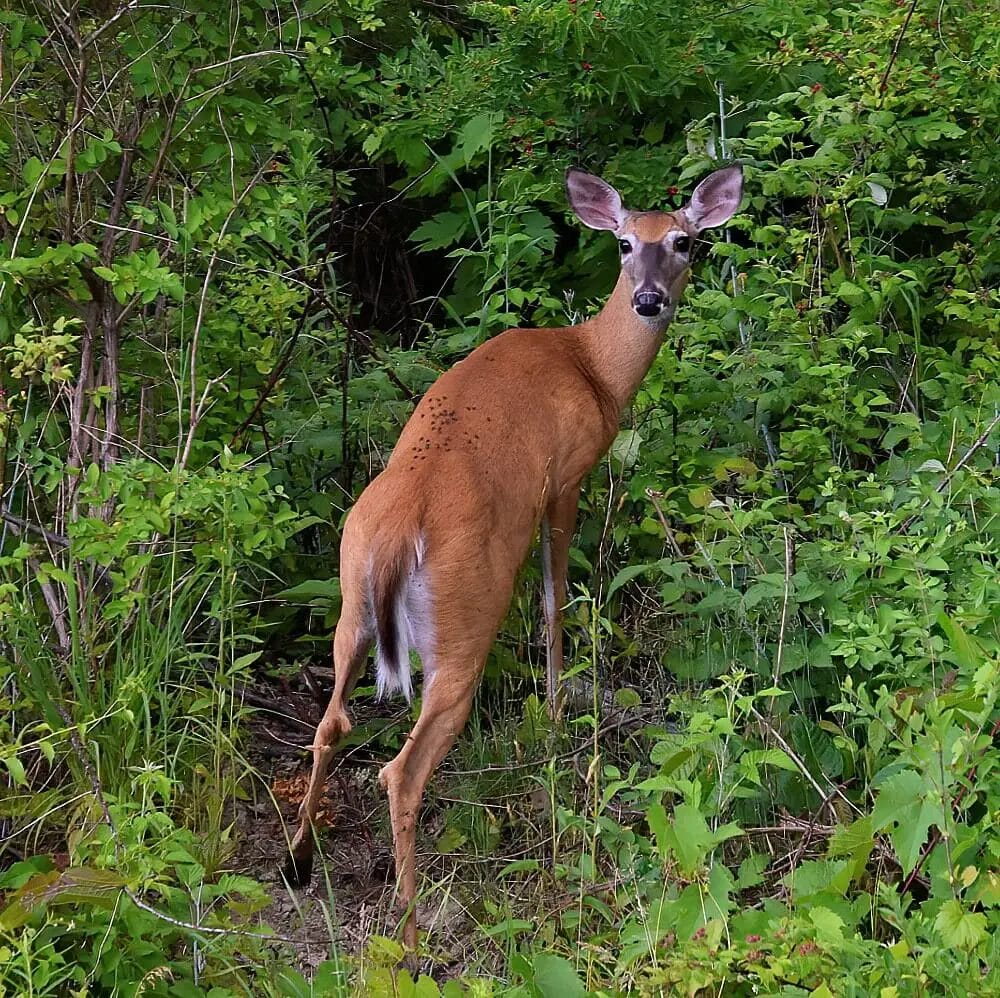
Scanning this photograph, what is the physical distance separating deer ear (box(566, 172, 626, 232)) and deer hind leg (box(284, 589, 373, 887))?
204 cm

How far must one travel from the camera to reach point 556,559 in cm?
444

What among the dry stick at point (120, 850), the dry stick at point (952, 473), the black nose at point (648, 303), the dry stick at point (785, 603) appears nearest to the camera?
the dry stick at point (120, 850)

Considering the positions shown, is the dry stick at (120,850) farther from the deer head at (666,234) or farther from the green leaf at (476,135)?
A: the green leaf at (476,135)

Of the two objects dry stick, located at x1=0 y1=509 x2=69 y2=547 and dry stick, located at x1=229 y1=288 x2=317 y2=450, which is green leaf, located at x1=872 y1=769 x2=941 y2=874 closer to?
dry stick, located at x1=0 y1=509 x2=69 y2=547

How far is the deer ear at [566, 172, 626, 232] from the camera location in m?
5.00

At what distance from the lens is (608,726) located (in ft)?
12.9

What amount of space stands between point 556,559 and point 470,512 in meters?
0.84

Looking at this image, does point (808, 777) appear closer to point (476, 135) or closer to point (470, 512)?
point (470, 512)

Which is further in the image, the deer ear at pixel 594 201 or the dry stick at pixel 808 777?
the deer ear at pixel 594 201

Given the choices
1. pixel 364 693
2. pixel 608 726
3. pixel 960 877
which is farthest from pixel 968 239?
pixel 960 877

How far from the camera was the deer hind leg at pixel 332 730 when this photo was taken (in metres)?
3.59

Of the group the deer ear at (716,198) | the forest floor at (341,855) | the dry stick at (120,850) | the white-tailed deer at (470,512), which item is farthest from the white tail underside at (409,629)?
the deer ear at (716,198)

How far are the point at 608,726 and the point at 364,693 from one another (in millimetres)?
686

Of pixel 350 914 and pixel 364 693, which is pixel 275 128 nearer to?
pixel 364 693
